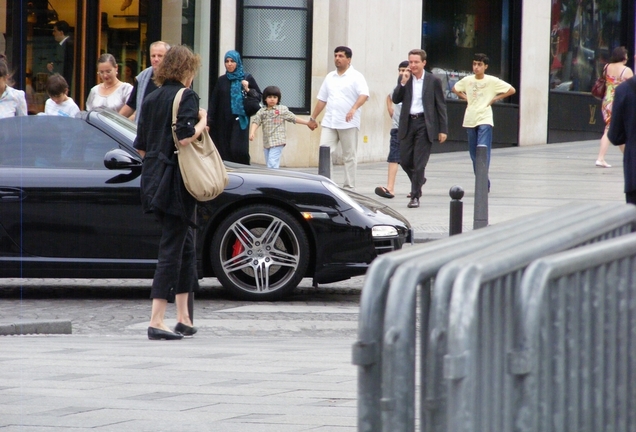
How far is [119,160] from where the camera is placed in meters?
8.47

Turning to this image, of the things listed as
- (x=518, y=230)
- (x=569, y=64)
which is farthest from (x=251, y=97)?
(x=569, y=64)

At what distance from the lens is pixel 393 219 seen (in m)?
8.95

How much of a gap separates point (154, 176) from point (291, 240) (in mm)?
2013

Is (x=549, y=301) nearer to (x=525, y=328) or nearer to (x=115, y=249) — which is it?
(x=525, y=328)

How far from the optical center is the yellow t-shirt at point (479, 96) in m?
15.5

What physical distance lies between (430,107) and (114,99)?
4.52 metres

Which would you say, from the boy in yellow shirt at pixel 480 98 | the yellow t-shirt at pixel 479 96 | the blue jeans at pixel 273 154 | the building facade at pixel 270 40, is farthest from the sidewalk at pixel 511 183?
the blue jeans at pixel 273 154

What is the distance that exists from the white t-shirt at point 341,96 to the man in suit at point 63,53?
577 cm

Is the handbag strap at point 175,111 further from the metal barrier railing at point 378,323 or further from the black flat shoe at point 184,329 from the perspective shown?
the metal barrier railing at point 378,323

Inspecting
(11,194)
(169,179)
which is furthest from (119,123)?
(169,179)

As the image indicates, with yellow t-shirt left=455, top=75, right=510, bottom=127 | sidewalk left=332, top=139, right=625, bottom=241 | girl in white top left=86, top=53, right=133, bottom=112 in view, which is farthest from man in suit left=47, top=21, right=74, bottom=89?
girl in white top left=86, top=53, right=133, bottom=112

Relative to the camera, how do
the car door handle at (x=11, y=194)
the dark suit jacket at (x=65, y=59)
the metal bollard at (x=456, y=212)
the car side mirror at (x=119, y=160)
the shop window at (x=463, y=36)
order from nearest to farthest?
the car side mirror at (x=119, y=160) < the car door handle at (x=11, y=194) < the metal bollard at (x=456, y=212) < the dark suit jacket at (x=65, y=59) < the shop window at (x=463, y=36)

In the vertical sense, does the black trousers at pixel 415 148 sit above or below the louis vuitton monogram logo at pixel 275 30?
below

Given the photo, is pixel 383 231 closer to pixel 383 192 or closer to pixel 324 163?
pixel 324 163
